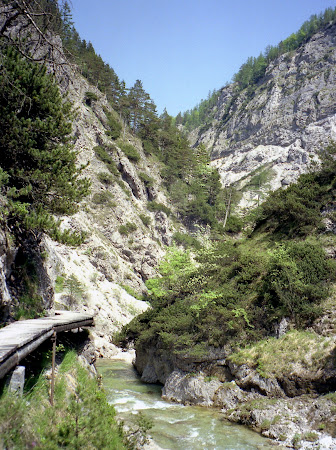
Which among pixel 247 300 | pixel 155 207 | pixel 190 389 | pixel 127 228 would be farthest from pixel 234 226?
pixel 190 389

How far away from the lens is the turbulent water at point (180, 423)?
10.9m

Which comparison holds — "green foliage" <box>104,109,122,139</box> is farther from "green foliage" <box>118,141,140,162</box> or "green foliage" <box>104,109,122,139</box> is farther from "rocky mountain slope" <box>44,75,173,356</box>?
"green foliage" <box>118,141,140,162</box>

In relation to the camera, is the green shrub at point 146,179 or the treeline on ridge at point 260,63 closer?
the green shrub at point 146,179

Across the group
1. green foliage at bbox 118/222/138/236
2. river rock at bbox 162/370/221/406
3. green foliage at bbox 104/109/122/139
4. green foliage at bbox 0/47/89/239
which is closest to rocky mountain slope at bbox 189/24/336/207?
Result: green foliage at bbox 104/109/122/139

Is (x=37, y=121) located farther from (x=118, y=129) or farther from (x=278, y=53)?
(x=278, y=53)

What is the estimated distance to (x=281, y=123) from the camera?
8912 cm

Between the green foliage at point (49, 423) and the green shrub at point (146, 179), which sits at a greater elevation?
the green shrub at point (146, 179)

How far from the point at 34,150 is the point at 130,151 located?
148 feet

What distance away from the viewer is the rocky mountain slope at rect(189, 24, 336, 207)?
7769 centimetres

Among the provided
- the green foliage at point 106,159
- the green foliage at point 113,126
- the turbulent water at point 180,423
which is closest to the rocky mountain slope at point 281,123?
the green foliage at point 113,126

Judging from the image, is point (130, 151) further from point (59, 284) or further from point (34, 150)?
point (34, 150)

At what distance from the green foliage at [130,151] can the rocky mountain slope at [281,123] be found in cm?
2784

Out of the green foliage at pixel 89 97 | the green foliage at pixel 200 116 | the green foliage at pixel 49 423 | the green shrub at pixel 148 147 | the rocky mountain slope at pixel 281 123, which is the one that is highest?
the green foliage at pixel 200 116

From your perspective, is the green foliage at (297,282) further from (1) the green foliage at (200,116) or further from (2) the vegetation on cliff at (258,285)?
(1) the green foliage at (200,116)
